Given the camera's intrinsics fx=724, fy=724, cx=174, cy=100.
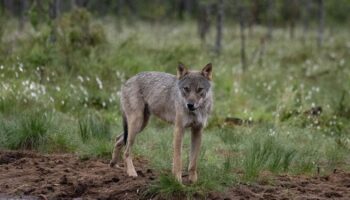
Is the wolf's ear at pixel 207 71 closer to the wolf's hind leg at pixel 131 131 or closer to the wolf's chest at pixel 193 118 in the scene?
the wolf's chest at pixel 193 118

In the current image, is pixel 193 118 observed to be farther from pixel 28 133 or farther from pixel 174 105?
pixel 28 133

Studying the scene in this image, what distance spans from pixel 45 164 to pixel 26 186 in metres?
1.10

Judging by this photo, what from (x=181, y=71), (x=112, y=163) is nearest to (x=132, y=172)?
(x=112, y=163)

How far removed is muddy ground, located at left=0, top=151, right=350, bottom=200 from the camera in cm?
888

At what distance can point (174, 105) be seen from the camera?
9.40 m

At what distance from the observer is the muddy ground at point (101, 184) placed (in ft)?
29.1

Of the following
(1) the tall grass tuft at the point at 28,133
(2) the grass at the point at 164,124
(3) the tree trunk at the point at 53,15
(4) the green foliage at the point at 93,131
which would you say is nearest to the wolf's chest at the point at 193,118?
(2) the grass at the point at 164,124

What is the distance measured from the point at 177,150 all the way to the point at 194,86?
32.5 inches

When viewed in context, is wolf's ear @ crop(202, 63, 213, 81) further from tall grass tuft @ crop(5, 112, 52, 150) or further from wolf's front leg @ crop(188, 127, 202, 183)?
tall grass tuft @ crop(5, 112, 52, 150)

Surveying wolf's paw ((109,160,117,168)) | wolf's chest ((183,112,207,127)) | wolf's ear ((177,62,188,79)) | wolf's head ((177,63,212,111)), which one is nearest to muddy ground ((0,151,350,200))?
wolf's paw ((109,160,117,168))

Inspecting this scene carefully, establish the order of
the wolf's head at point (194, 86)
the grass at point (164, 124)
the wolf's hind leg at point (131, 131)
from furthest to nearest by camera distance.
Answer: the grass at point (164, 124) < the wolf's hind leg at point (131, 131) < the wolf's head at point (194, 86)

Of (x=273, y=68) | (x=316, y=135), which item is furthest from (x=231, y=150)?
(x=273, y=68)

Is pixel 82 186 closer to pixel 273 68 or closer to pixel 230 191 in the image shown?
pixel 230 191

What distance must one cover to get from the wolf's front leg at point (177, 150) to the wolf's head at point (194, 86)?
1.22 feet
